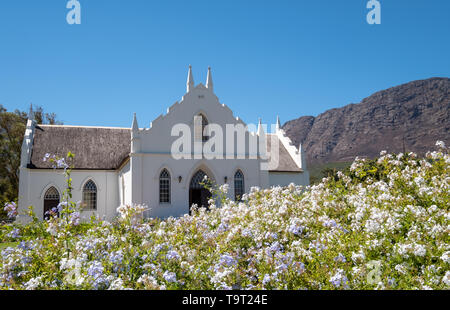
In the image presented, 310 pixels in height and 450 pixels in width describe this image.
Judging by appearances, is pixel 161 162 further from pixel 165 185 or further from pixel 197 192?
pixel 197 192

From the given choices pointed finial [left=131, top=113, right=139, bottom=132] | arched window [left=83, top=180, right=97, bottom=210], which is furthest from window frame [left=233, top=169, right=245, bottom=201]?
arched window [left=83, top=180, right=97, bottom=210]

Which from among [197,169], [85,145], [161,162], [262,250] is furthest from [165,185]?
[262,250]

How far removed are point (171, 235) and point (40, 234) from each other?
7.52 ft

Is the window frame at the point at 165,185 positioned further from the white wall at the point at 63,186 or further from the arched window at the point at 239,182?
the white wall at the point at 63,186

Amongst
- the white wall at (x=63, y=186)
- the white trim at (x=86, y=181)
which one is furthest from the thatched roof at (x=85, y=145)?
the white trim at (x=86, y=181)

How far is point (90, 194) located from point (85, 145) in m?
4.24

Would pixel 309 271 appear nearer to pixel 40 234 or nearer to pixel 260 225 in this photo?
pixel 260 225

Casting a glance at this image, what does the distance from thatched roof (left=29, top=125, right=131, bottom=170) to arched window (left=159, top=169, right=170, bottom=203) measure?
4.74 meters

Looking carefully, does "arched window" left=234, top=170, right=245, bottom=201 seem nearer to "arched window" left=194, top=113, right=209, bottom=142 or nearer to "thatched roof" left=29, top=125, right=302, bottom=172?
"arched window" left=194, top=113, right=209, bottom=142

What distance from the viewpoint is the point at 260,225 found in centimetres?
670

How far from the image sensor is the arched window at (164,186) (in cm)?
2336

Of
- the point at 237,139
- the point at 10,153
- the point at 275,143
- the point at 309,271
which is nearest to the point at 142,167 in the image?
the point at 237,139

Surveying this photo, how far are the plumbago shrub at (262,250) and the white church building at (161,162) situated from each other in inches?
634

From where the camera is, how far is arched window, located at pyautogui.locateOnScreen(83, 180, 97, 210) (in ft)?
88.2
